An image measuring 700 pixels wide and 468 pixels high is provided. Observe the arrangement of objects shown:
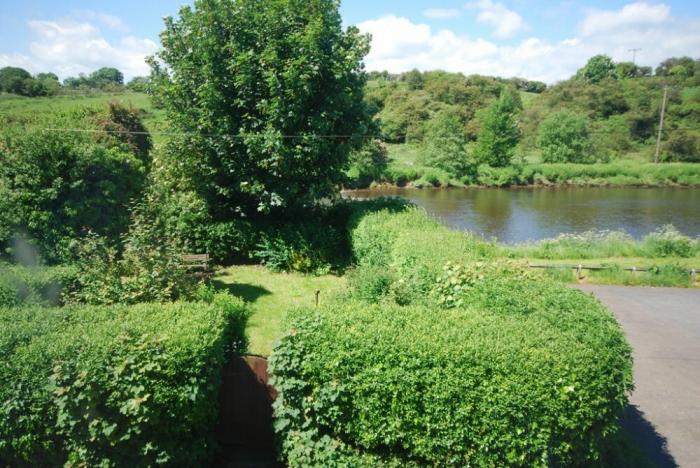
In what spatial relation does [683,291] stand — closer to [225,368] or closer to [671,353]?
[671,353]

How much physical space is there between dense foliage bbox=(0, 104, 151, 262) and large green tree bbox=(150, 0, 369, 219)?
2422 millimetres

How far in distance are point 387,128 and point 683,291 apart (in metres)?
61.9

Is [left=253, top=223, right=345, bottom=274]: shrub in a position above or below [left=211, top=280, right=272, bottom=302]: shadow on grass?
above

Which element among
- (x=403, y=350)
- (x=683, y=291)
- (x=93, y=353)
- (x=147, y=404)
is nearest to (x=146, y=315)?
(x=93, y=353)

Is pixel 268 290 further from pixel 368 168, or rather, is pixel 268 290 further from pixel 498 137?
pixel 498 137

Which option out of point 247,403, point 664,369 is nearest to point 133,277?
point 247,403

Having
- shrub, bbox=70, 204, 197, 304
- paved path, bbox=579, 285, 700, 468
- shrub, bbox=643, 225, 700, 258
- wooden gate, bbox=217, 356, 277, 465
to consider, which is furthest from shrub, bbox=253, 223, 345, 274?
shrub, bbox=643, 225, 700, 258

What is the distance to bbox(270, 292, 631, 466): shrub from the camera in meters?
4.57

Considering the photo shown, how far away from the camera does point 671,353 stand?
31.4 feet

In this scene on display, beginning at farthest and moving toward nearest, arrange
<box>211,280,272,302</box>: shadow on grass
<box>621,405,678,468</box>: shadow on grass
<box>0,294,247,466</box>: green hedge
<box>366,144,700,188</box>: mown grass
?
<box>366,144,700,188</box>: mown grass, <box>211,280,272,302</box>: shadow on grass, <box>621,405,678,468</box>: shadow on grass, <box>0,294,247,466</box>: green hedge

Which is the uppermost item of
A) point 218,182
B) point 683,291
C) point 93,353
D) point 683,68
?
point 683,68

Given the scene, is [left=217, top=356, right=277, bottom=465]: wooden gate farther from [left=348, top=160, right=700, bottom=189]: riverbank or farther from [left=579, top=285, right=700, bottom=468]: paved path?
[left=348, top=160, right=700, bottom=189]: riverbank

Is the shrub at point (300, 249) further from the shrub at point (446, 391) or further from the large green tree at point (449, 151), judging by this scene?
→ the large green tree at point (449, 151)

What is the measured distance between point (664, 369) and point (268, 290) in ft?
29.8
